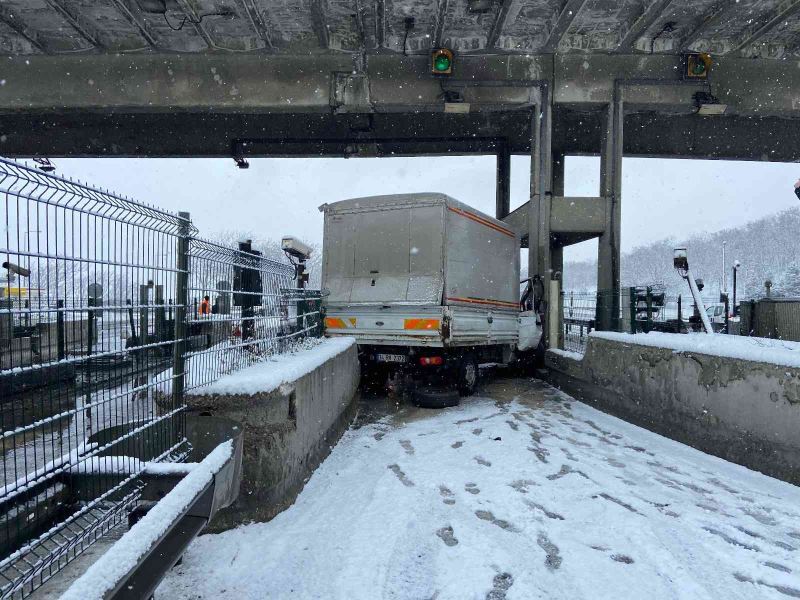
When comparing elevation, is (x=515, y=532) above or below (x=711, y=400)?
below

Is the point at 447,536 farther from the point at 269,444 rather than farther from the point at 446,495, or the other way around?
the point at 269,444

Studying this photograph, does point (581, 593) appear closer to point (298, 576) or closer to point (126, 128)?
point (298, 576)

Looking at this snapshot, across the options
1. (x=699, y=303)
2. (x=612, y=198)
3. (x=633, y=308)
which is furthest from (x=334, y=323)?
(x=612, y=198)

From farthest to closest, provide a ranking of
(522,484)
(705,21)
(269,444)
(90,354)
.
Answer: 1. (705,21)
2. (522,484)
3. (269,444)
4. (90,354)

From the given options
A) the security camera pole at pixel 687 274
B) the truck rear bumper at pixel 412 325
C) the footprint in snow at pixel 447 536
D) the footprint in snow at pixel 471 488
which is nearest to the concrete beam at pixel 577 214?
the security camera pole at pixel 687 274

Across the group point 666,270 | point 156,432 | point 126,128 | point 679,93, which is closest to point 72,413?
point 156,432

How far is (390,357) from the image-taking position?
346 inches

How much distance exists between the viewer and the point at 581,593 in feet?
9.15

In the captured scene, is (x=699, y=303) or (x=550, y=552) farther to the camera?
(x=699, y=303)

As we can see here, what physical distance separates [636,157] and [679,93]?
513cm

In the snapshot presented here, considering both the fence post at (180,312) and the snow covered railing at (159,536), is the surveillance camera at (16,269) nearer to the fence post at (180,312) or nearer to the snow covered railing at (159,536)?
the snow covered railing at (159,536)

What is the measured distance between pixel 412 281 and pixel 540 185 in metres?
6.35

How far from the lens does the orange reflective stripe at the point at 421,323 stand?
820 cm

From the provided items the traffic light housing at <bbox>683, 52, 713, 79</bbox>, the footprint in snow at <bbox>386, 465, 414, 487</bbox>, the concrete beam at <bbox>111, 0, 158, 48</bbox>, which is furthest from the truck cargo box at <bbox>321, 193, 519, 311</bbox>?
the traffic light housing at <bbox>683, 52, 713, 79</bbox>
